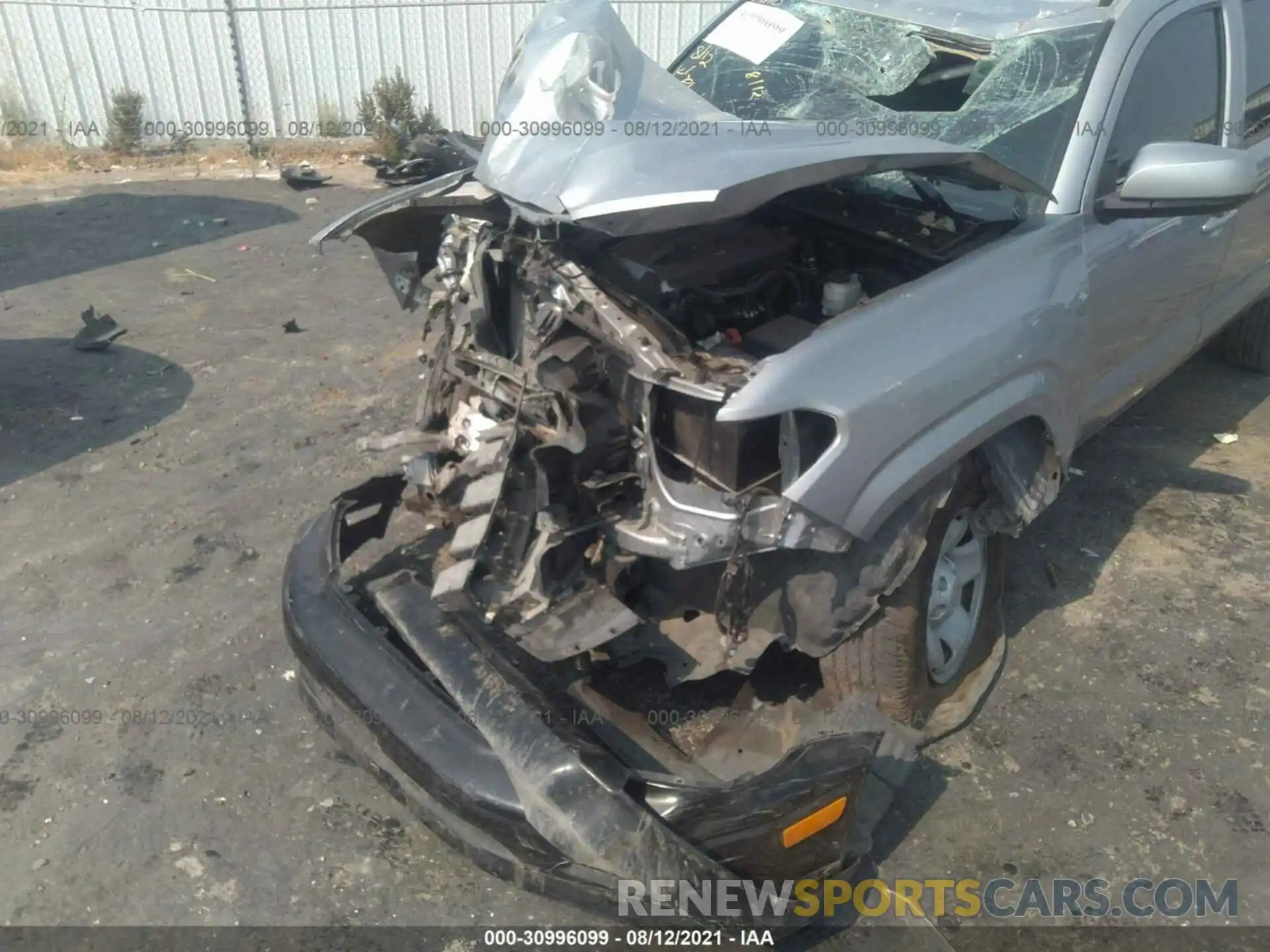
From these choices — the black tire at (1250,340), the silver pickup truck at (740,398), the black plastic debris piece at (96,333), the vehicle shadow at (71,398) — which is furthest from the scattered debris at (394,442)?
the black tire at (1250,340)

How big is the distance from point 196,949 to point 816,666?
192cm

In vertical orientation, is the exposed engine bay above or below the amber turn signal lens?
above

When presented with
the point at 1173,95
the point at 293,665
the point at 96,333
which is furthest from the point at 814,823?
the point at 96,333

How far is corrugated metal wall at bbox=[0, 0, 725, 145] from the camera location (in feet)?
34.2

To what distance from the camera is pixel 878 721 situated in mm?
2732

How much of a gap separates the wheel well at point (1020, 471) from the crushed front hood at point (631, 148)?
0.70 m

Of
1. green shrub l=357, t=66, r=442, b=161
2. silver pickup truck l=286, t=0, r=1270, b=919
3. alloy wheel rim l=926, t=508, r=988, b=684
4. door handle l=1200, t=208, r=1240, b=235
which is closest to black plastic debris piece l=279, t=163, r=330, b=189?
green shrub l=357, t=66, r=442, b=161

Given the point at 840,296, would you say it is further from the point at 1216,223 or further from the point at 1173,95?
the point at 1216,223

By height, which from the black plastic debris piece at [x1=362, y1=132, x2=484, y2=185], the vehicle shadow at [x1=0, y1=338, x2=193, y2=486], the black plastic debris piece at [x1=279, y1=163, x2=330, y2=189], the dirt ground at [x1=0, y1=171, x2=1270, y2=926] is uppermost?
the black plastic debris piece at [x1=362, y1=132, x2=484, y2=185]

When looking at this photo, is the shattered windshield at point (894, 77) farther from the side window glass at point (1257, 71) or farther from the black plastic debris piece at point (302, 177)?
the black plastic debris piece at point (302, 177)

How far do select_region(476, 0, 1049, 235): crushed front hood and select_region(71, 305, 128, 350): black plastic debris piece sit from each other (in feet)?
12.5

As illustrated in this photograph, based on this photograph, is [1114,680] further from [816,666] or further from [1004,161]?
[1004,161]

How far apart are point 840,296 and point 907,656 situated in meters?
1.02

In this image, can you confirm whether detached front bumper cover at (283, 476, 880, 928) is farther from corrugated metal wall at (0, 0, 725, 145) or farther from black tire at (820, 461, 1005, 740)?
corrugated metal wall at (0, 0, 725, 145)
